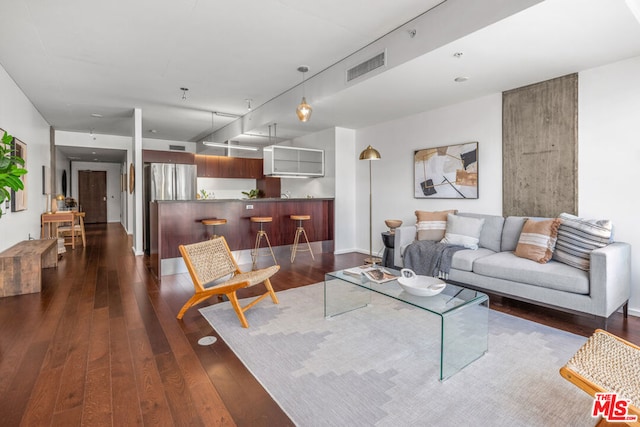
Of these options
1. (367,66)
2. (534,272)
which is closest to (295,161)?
(367,66)

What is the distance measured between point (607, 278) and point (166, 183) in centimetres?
673

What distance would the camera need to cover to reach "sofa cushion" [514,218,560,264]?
3129mm

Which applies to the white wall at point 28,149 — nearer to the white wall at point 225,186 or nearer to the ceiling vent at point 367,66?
the white wall at point 225,186

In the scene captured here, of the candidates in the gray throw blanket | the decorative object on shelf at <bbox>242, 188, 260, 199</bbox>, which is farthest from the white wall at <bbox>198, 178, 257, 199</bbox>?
the gray throw blanket

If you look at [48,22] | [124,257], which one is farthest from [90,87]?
[124,257]

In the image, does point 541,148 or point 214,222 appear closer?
point 541,148

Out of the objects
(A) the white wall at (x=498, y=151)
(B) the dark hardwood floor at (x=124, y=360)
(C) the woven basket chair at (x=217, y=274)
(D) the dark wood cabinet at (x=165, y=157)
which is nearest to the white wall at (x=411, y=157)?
(A) the white wall at (x=498, y=151)

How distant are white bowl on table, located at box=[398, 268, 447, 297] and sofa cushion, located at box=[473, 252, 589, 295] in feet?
3.43

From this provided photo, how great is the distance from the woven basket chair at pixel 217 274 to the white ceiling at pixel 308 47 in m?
2.16

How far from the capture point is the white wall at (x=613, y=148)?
311 centimetres

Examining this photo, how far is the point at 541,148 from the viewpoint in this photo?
12.2 ft

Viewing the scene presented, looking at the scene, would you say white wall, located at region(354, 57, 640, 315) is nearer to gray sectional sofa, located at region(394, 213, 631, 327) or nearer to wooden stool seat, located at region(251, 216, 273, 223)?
gray sectional sofa, located at region(394, 213, 631, 327)

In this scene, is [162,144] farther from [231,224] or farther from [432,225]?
[432,225]

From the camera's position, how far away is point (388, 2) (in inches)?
109
